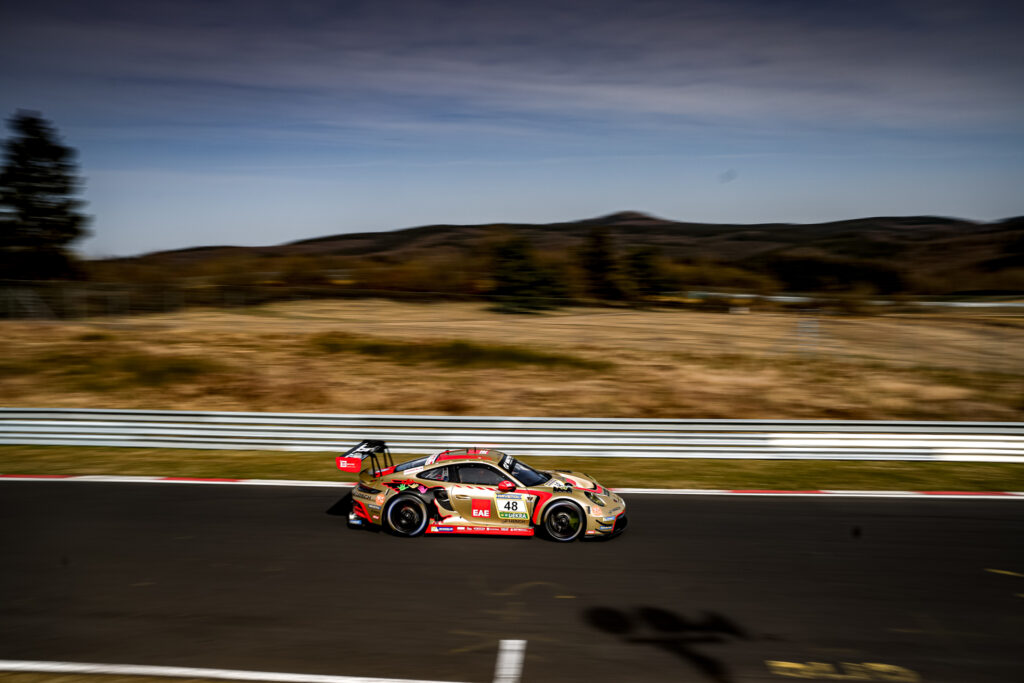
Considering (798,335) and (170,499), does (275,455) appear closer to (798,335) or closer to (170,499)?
(170,499)

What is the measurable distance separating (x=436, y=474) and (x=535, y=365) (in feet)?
38.0

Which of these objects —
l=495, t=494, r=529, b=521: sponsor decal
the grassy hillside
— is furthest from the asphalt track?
the grassy hillside

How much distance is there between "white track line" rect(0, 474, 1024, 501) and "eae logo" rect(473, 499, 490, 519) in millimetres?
2927

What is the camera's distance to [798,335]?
2416 centimetres

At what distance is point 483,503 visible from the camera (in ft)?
28.0

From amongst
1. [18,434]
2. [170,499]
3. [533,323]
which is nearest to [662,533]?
[170,499]

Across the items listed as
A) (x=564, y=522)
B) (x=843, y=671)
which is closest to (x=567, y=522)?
(x=564, y=522)

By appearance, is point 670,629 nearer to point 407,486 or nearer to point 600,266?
point 407,486

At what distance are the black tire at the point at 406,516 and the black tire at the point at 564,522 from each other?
1517 millimetres

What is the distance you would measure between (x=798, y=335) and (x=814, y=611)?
62.8ft

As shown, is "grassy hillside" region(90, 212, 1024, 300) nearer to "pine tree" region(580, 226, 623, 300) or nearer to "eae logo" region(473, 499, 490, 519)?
"pine tree" region(580, 226, 623, 300)

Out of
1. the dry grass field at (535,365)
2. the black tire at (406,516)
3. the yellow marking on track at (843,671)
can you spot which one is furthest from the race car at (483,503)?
the dry grass field at (535,365)

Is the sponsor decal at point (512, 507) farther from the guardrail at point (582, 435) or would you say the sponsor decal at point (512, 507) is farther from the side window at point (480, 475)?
the guardrail at point (582, 435)

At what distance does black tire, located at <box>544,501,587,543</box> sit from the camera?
8.39 metres
